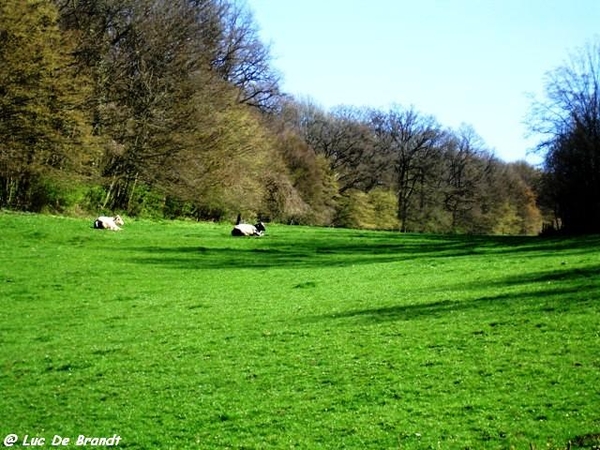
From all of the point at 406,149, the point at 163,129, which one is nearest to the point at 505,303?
the point at 163,129

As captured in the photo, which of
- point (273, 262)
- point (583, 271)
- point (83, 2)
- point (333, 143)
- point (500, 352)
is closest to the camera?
point (500, 352)

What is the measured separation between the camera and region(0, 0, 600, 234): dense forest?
35312 mm

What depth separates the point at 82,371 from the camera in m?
11.2

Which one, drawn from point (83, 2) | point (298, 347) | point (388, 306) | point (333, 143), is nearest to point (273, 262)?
point (388, 306)

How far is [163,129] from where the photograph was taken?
50938 millimetres

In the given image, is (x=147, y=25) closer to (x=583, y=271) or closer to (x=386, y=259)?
(x=386, y=259)

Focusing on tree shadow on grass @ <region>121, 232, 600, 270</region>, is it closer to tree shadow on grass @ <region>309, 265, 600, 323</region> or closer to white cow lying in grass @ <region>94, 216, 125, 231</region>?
white cow lying in grass @ <region>94, 216, 125, 231</region>

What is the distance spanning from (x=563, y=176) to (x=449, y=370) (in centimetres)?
5783

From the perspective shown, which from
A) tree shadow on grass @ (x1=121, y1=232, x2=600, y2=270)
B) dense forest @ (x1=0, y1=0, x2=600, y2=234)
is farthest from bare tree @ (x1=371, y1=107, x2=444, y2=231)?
tree shadow on grass @ (x1=121, y1=232, x2=600, y2=270)

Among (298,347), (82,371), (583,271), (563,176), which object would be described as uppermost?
(563,176)

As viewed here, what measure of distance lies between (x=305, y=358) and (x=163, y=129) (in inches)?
1671

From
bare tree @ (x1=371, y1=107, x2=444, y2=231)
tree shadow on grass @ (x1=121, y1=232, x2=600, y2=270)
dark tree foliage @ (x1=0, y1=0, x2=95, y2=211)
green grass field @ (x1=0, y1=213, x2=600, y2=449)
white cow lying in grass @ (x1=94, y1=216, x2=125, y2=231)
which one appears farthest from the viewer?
bare tree @ (x1=371, y1=107, x2=444, y2=231)

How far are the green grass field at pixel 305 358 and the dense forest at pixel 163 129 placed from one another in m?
15.5

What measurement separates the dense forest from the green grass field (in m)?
15.5
